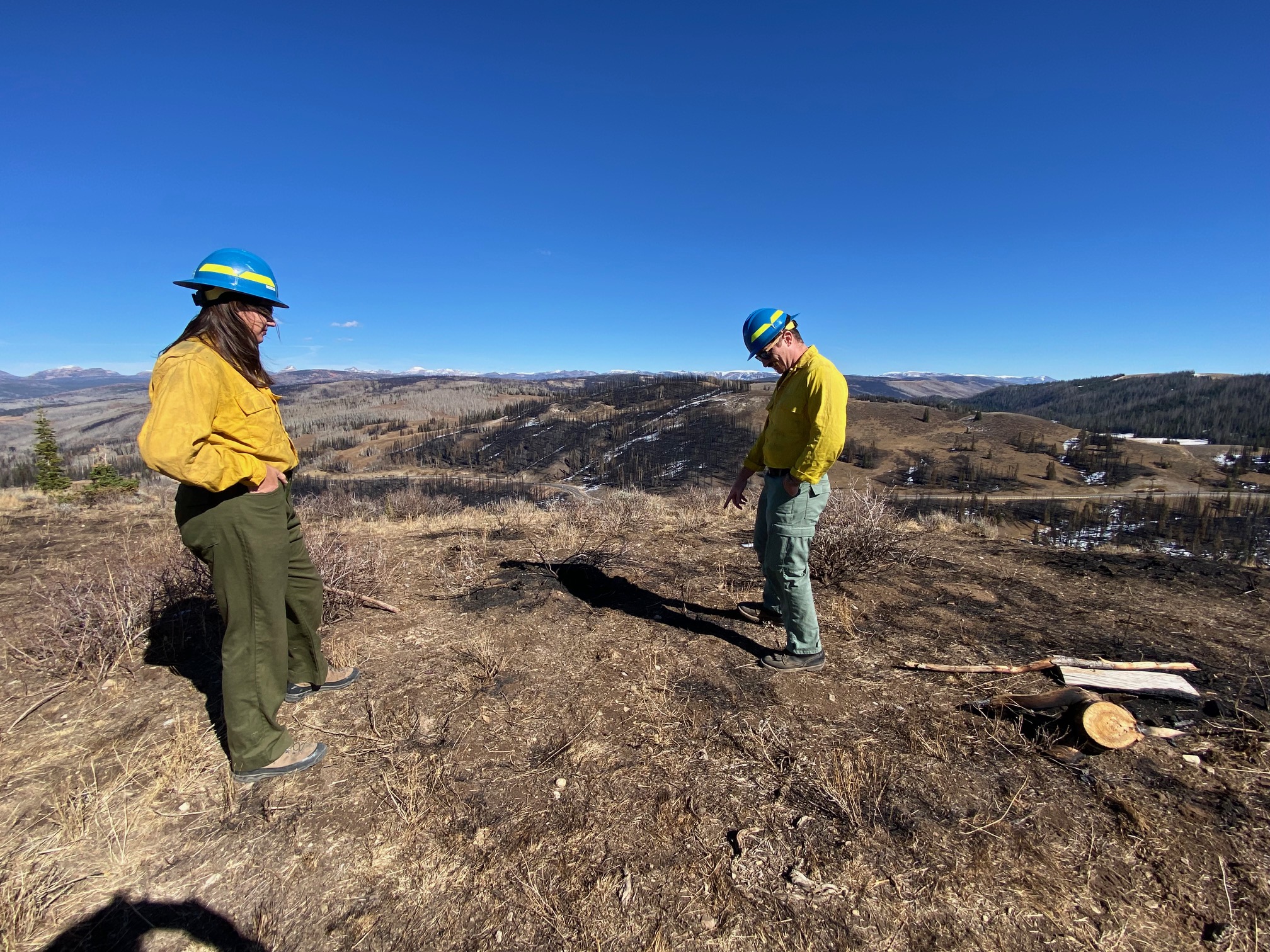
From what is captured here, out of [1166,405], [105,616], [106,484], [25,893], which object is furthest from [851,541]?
[1166,405]

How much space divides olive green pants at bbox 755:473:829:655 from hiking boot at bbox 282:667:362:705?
2.57 metres

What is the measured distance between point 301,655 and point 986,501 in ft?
154

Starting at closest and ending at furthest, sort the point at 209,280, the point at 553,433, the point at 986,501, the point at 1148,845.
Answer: the point at 1148,845 < the point at 209,280 < the point at 986,501 < the point at 553,433

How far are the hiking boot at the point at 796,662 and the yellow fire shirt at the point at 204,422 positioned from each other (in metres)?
2.87

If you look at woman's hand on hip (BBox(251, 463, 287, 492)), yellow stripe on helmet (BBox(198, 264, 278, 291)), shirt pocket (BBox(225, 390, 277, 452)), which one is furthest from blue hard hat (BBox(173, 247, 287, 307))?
woman's hand on hip (BBox(251, 463, 287, 492))

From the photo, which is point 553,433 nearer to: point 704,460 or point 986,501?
point 704,460

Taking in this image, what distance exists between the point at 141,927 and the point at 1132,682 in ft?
14.5

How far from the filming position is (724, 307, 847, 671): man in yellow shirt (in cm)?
281

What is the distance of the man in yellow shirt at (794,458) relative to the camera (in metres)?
2.81

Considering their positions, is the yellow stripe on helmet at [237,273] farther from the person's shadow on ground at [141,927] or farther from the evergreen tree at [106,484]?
the evergreen tree at [106,484]

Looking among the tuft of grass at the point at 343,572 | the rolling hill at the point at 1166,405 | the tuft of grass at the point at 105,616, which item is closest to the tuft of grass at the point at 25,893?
the tuft of grass at the point at 105,616

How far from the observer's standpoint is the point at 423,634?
3.70 metres

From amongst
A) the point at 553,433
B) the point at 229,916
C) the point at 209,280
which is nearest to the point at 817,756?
the point at 229,916

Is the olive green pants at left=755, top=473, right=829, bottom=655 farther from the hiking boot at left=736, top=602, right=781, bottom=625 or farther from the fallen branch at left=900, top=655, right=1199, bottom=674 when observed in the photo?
the fallen branch at left=900, top=655, right=1199, bottom=674
